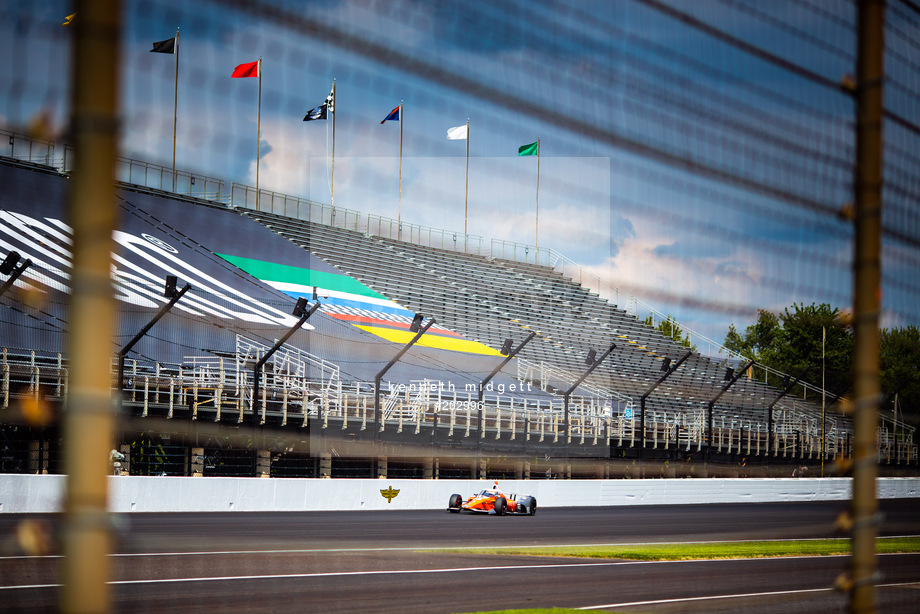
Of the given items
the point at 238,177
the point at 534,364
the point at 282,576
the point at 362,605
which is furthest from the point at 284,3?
the point at 534,364

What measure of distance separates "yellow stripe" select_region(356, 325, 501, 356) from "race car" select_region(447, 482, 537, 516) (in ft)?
37.2

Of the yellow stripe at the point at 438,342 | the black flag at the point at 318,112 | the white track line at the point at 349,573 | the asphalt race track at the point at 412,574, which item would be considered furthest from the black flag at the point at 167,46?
the yellow stripe at the point at 438,342

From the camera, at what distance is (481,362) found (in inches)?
1325

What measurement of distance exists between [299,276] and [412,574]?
25.5 m

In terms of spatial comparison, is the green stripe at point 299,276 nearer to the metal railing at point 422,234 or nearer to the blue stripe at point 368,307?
the blue stripe at point 368,307

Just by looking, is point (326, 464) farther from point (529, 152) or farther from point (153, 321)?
point (529, 152)

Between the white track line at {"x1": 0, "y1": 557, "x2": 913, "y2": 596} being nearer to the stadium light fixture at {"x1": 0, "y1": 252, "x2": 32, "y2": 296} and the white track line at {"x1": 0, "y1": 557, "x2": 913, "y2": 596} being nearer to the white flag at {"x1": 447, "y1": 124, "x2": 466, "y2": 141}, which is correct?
the stadium light fixture at {"x1": 0, "y1": 252, "x2": 32, "y2": 296}

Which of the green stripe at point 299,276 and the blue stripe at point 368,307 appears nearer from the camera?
the green stripe at point 299,276

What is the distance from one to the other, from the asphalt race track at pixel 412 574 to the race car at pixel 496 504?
401 centimetres

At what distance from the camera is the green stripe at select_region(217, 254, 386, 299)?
111 ft

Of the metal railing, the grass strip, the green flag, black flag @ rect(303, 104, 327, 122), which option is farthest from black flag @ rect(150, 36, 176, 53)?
the metal railing

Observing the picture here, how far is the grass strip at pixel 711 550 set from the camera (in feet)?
44.3

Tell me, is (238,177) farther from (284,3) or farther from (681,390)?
(681,390)

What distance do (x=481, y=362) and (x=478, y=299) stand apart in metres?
2.35
